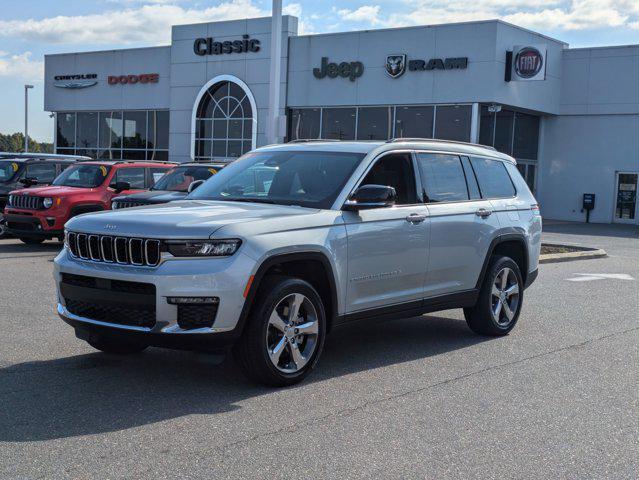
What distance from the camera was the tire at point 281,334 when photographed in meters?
5.76

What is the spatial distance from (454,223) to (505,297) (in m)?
1.33

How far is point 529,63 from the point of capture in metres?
31.0

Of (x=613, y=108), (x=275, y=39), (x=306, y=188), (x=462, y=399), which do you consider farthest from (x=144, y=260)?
(x=613, y=108)

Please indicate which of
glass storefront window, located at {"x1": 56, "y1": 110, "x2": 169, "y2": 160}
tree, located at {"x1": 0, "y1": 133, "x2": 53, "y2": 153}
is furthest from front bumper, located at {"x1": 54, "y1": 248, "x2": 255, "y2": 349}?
tree, located at {"x1": 0, "y1": 133, "x2": 53, "y2": 153}

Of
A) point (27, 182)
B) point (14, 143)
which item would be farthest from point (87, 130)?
point (14, 143)

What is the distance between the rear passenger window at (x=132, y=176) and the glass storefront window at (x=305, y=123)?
62.7 feet

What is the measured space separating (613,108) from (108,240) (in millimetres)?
32712

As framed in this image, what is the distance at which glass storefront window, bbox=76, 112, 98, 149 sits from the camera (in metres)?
43.2

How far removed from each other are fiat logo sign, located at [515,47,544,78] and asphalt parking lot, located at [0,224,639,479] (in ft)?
78.5

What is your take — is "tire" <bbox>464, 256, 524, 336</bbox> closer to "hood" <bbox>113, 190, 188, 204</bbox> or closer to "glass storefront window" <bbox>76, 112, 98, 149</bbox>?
"hood" <bbox>113, 190, 188, 204</bbox>

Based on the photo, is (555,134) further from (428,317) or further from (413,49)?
(428,317)

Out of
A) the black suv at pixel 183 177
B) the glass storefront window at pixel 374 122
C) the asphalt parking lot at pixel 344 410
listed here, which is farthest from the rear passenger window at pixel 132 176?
the glass storefront window at pixel 374 122

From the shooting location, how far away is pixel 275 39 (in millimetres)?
20094

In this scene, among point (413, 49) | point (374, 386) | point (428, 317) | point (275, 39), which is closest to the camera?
point (374, 386)
